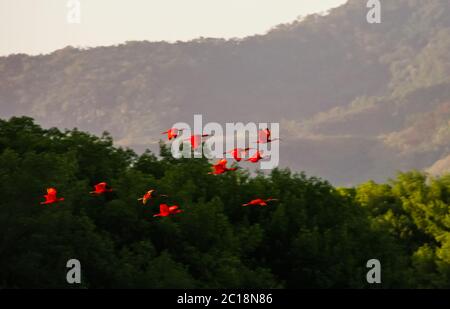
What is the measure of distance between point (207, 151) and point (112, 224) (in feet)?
47.8

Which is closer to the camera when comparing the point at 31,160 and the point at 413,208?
the point at 31,160

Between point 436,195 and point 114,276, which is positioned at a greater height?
point 436,195

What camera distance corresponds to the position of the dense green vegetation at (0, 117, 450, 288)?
34.2m

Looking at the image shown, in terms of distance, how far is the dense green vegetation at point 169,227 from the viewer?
112ft

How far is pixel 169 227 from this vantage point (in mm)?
40000

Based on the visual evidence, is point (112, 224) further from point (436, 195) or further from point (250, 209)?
point (436, 195)

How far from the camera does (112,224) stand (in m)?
40.1
